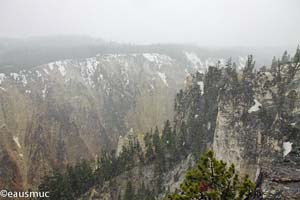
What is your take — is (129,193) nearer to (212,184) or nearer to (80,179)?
(80,179)

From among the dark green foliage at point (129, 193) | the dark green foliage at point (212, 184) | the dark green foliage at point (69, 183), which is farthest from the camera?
the dark green foliage at point (129, 193)

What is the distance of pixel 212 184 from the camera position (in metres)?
20.0

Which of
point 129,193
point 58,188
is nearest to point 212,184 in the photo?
point 129,193

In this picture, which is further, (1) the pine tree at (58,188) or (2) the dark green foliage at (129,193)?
(2) the dark green foliage at (129,193)

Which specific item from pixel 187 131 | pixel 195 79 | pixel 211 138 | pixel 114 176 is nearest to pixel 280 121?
pixel 211 138

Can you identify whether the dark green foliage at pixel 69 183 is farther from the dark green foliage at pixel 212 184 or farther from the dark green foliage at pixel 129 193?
the dark green foliage at pixel 212 184

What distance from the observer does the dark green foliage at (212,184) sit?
1880cm

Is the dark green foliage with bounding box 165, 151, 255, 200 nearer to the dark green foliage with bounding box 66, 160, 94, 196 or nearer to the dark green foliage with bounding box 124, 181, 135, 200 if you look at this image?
the dark green foliage with bounding box 124, 181, 135, 200

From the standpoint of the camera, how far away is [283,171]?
18.8 m

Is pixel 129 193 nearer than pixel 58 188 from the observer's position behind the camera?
No

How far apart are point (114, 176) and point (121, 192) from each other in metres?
9.53

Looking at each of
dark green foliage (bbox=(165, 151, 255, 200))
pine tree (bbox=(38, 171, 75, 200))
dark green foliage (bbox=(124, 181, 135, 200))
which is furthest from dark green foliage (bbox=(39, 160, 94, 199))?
dark green foliage (bbox=(165, 151, 255, 200))

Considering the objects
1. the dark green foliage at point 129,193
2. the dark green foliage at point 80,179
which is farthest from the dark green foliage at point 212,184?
the dark green foliage at point 80,179

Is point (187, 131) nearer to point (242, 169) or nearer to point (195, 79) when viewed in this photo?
point (195, 79)
